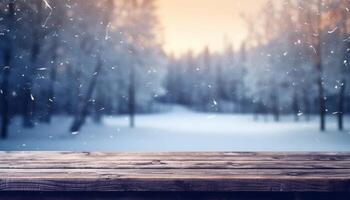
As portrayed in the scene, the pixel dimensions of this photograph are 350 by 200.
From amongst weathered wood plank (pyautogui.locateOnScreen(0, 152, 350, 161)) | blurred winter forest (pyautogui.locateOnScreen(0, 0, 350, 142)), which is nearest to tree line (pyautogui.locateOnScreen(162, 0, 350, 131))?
blurred winter forest (pyautogui.locateOnScreen(0, 0, 350, 142))

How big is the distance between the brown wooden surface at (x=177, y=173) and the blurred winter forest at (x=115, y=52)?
36.7 feet

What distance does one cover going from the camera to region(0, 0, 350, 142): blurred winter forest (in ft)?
63.6

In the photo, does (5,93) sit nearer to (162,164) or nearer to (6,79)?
(6,79)

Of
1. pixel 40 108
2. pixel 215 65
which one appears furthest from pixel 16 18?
pixel 215 65

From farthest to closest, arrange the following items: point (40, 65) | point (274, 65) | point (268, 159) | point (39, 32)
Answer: point (274, 65) < point (40, 65) < point (39, 32) < point (268, 159)

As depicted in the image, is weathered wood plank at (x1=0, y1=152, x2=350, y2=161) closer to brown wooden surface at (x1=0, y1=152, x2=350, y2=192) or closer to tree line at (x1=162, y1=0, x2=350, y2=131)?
brown wooden surface at (x1=0, y1=152, x2=350, y2=192)

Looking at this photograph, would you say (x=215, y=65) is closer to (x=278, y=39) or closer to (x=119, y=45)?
(x=278, y=39)

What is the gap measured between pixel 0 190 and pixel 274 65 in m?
29.4

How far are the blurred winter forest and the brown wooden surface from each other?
11.2m

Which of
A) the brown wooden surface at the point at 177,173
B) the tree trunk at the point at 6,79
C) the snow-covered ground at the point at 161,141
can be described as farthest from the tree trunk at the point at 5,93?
the brown wooden surface at the point at 177,173

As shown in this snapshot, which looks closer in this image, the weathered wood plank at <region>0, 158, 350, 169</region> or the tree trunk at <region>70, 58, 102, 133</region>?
the weathered wood plank at <region>0, 158, 350, 169</region>

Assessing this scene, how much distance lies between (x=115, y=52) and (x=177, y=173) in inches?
816

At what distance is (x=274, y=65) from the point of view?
30.4 m

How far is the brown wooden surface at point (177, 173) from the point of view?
2.59 meters
